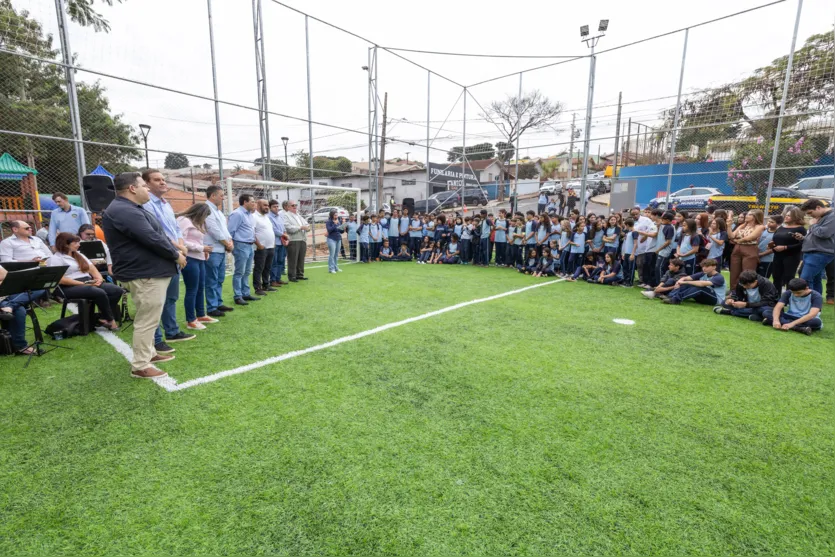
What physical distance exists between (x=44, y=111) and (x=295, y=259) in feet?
20.0

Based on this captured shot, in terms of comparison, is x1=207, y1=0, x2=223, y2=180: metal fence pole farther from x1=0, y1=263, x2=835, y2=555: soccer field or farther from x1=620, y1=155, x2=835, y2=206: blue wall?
x1=620, y1=155, x2=835, y2=206: blue wall

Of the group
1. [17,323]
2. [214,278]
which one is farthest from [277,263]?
[17,323]

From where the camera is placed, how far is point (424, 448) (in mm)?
2740

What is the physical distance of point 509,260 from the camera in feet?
41.0

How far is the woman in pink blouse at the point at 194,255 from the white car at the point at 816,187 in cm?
→ 1572

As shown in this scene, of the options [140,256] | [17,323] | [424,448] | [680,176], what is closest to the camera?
[424,448]

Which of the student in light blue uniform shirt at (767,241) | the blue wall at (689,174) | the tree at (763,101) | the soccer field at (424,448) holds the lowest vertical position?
the soccer field at (424,448)

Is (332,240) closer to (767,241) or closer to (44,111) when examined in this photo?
(44,111)

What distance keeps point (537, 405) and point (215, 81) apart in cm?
1069

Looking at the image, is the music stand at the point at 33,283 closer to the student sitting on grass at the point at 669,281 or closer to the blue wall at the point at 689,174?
the student sitting on grass at the point at 669,281

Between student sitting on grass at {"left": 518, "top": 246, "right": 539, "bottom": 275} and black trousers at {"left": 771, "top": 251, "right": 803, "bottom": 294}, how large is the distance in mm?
4893

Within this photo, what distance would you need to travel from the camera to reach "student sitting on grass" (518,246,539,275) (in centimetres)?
1120

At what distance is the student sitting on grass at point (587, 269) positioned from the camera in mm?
9964

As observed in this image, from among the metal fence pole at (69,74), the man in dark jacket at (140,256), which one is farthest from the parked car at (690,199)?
the metal fence pole at (69,74)
